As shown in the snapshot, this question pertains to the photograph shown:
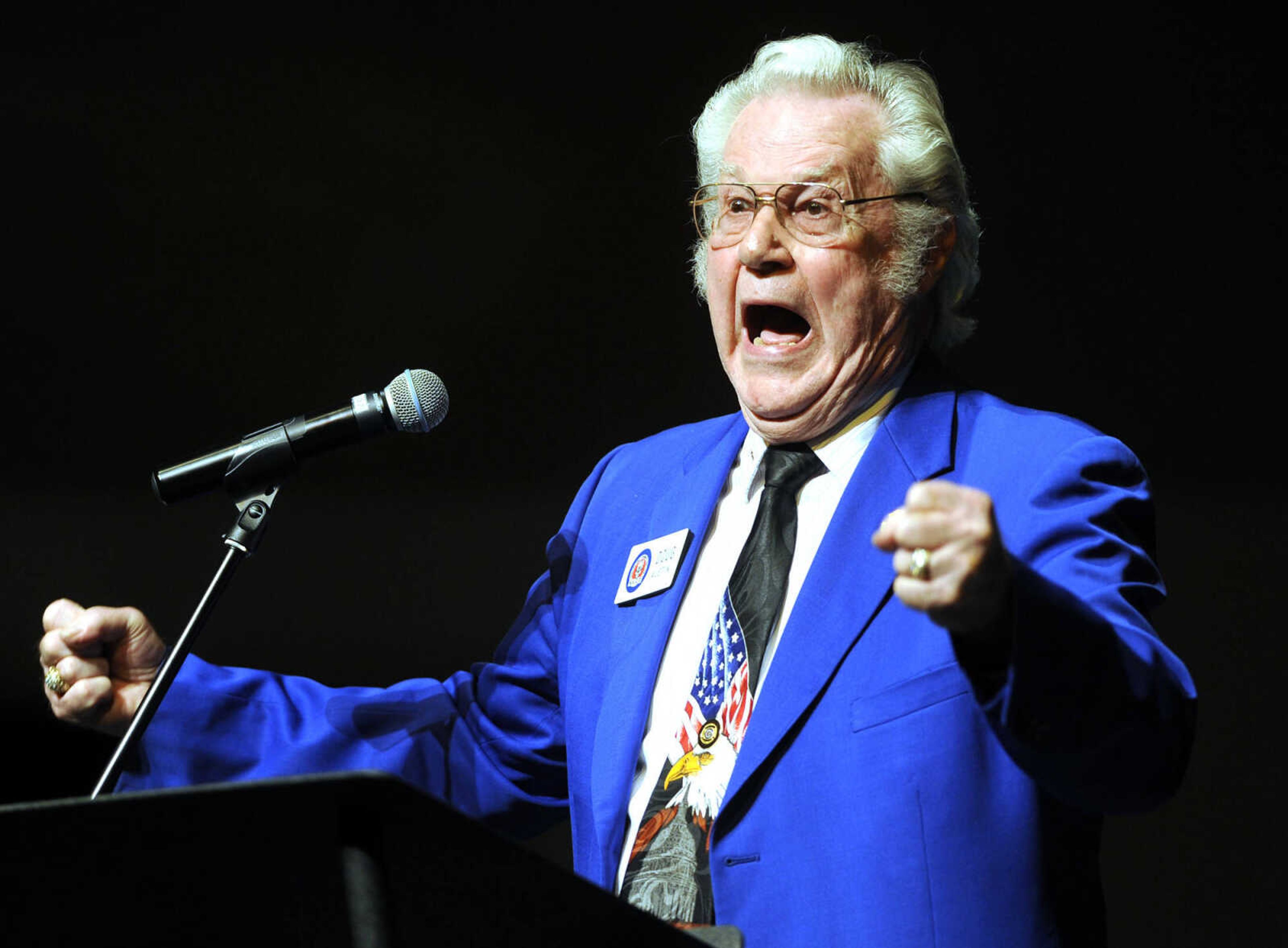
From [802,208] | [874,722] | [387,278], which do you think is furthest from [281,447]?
[387,278]

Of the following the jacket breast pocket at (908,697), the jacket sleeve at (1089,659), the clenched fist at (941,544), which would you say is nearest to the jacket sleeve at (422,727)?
the jacket breast pocket at (908,697)

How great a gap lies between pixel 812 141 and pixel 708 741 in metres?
0.89

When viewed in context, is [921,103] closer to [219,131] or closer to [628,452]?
[628,452]

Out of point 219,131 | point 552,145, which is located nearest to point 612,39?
point 552,145

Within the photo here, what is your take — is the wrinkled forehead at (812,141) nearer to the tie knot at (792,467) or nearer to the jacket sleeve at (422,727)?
the tie knot at (792,467)

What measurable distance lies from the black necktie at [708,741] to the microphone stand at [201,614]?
0.63m

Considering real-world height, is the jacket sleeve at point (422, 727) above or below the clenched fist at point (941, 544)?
below

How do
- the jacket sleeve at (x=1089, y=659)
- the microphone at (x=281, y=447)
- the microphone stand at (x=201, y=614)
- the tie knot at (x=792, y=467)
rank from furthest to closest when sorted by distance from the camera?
1. the tie knot at (x=792, y=467)
2. the microphone at (x=281, y=447)
3. the microphone stand at (x=201, y=614)
4. the jacket sleeve at (x=1089, y=659)

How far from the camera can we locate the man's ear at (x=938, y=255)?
2061 mm

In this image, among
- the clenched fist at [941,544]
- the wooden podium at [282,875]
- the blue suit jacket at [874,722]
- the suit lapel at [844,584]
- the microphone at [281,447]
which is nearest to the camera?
the wooden podium at [282,875]

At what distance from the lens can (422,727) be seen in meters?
2.07

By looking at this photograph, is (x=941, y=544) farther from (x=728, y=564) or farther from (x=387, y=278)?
(x=387, y=278)

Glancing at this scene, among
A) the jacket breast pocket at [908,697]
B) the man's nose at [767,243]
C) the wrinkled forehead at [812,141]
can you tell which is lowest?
the jacket breast pocket at [908,697]

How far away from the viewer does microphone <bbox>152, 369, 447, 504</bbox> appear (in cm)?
151
